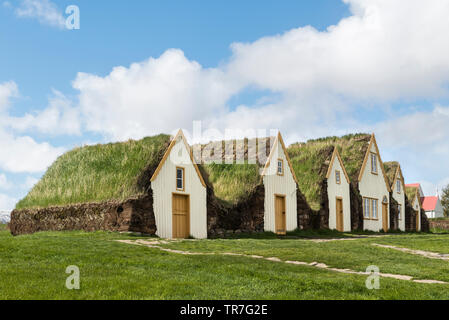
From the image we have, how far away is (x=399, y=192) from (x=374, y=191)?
769 centimetres

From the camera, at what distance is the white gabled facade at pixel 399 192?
1937 inches

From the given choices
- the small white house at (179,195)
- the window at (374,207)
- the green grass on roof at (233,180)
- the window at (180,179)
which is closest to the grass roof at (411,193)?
the window at (374,207)

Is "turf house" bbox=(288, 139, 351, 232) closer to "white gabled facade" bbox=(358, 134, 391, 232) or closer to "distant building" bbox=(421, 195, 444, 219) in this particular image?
"white gabled facade" bbox=(358, 134, 391, 232)

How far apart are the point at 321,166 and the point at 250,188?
9.22m

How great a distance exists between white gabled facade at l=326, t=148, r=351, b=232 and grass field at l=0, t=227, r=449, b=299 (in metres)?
19.9

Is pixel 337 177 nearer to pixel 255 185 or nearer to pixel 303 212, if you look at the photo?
pixel 303 212

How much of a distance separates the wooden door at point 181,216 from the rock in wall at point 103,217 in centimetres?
169

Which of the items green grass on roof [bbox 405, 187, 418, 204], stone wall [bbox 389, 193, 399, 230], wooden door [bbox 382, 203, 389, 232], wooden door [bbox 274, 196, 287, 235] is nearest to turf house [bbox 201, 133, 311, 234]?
wooden door [bbox 274, 196, 287, 235]

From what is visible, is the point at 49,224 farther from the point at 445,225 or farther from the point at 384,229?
the point at 445,225

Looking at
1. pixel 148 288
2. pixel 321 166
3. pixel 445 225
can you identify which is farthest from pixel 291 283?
pixel 445 225

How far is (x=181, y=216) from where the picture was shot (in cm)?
2567

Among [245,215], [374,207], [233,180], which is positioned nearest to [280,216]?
[245,215]

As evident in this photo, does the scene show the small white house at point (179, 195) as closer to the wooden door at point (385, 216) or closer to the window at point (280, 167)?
the window at point (280, 167)

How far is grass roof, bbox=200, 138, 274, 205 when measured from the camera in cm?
2988
